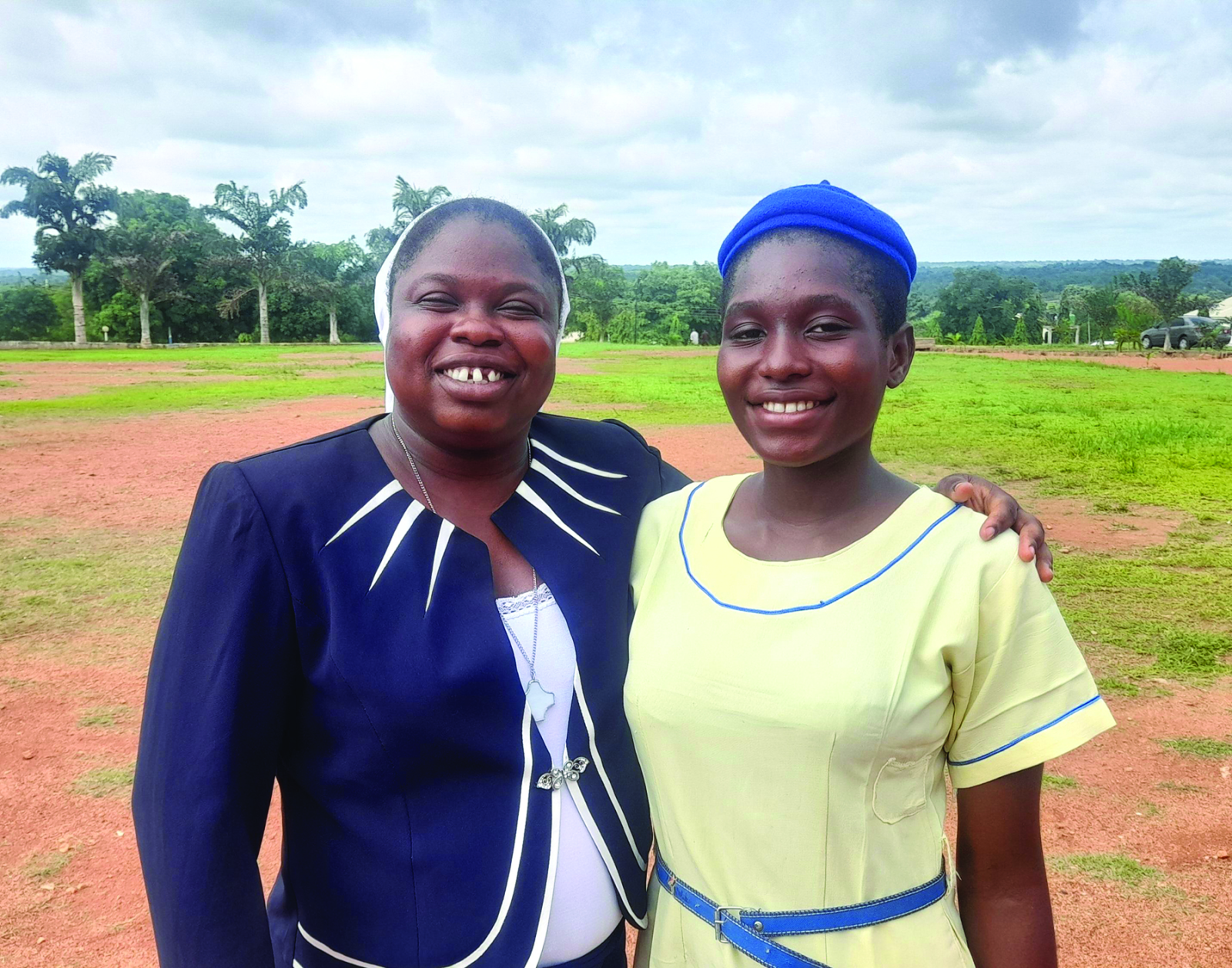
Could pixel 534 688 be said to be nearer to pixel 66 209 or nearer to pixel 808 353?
pixel 808 353

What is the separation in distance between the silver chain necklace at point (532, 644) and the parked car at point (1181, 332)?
36.5 m

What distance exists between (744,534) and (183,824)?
1.04m

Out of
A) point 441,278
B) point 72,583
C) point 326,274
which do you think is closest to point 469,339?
point 441,278

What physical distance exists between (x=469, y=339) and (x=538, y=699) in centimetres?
65

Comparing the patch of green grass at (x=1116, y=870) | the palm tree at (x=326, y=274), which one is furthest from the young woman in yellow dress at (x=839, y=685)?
the palm tree at (x=326, y=274)

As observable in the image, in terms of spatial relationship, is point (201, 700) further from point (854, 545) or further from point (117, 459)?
point (117, 459)

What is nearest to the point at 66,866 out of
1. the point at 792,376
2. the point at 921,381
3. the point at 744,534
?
the point at 744,534

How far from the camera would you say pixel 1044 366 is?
27.2 metres

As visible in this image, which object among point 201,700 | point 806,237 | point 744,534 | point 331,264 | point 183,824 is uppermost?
point 331,264

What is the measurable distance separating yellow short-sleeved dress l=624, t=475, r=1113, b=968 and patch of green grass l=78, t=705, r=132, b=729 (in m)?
4.17

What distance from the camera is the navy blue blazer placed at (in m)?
1.47

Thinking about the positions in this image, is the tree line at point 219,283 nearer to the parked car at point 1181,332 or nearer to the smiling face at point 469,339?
the parked car at point 1181,332

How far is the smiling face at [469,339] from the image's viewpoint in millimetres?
1684

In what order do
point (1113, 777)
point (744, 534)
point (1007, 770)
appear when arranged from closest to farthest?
point (1007, 770) → point (744, 534) → point (1113, 777)
